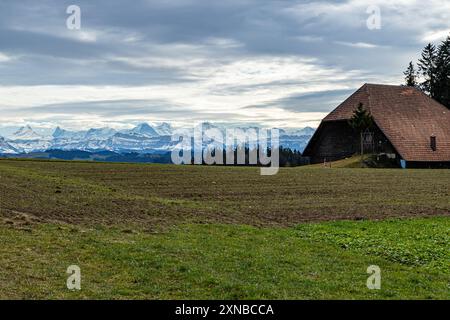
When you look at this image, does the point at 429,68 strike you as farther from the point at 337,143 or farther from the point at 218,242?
the point at 218,242

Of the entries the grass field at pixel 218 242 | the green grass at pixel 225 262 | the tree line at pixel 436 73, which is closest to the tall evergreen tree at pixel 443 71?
the tree line at pixel 436 73

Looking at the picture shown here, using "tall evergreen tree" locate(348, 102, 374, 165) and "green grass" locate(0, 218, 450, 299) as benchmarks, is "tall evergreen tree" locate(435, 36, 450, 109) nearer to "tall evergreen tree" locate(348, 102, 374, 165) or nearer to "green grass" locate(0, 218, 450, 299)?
"tall evergreen tree" locate(348, 102, 374, 165)

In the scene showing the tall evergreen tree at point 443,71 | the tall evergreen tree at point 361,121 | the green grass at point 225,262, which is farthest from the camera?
the tall evergreen tree at point 443,71

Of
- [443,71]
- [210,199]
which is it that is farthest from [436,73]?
[210,199]

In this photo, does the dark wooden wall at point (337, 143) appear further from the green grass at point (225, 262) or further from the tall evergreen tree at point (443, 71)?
the green grass at point (225, 262)

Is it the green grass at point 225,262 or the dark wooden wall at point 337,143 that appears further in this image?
the dark wooden wall at point 337,143

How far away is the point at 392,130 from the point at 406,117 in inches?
203

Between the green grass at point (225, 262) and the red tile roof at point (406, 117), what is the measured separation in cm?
5281

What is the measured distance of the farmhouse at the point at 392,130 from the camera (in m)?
69.1

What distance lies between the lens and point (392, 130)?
230ft

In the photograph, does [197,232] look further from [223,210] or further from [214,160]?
[214,160]

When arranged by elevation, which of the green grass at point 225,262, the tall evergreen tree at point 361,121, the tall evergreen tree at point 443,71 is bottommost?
the green grass at point 225,262

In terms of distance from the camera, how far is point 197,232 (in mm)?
17734
